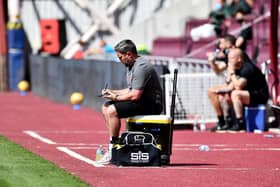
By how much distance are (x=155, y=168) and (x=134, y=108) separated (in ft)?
2.69

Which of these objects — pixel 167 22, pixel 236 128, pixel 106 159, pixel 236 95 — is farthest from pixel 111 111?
pixel 167 22

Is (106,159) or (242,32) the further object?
(242,32)

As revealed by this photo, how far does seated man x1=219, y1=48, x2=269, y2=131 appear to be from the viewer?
17453 millimetres

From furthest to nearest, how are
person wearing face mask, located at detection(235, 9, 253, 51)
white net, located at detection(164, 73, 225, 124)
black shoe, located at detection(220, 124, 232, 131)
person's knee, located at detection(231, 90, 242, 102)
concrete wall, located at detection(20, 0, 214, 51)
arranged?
concrete wall, located at detection(20, 0, 214, 51), person wearing face mask, located at detection(235, 9, 253, 51), white net, located at detection(164, 73, 225, 124), black shoe, located at detection(220, 124, 232, 131), person's knee, located at detection(231, 90, 242, 102)

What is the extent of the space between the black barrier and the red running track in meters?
0.69

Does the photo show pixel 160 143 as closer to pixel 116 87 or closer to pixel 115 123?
pixel 115 123

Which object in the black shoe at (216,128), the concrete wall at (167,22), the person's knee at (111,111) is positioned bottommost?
the black shoe at (216,128)

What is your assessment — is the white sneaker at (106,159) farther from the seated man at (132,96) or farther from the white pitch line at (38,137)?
the white pitch line at (38,137)

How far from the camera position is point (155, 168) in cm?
1234

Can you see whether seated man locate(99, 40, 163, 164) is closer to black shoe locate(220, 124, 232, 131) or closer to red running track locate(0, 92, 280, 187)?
red running track locate(0, 92, 280, 187)

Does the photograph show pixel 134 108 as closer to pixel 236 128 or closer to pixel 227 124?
pixel 236 128

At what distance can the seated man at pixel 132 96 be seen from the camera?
12.7 metres

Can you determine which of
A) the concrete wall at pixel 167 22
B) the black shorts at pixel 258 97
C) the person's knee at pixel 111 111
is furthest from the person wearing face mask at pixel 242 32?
the person's knee at pixel 111 111

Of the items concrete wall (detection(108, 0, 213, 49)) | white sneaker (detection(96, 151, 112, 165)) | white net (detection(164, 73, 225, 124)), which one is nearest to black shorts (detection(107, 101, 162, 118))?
white sneaker (detection(96, 151, 112, 165))
